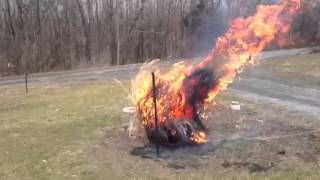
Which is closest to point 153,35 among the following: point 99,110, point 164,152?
point 99,110

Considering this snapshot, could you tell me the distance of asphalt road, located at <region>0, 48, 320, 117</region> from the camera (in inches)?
461

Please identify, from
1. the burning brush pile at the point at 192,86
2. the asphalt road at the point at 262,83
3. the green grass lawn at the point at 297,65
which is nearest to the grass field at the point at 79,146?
the burning brush pile at the point at 192,86

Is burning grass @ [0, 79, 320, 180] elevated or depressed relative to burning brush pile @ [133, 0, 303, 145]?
depressed

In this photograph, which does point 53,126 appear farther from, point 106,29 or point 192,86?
point 106,29

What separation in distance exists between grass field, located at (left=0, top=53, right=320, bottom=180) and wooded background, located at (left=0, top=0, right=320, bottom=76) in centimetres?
553

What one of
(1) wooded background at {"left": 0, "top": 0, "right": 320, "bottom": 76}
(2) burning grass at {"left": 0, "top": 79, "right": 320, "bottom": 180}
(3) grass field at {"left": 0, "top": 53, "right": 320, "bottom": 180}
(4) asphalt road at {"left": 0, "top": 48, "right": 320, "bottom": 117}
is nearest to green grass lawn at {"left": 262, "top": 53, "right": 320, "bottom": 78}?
(4) asphalt road at {"left": 0, "top": 48, "right": 320, "bottom": 117}

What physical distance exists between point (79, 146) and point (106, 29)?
11.5m

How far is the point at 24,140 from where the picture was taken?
9023mm

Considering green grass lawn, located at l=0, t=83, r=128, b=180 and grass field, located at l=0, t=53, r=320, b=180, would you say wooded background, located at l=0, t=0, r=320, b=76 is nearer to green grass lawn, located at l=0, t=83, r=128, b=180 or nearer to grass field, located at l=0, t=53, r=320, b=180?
green grass lawn, located at l=0, t=83, r=128, b=180

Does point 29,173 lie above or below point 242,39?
below

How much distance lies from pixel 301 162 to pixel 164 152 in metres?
1.96

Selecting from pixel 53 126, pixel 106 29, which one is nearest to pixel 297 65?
pixel 106 29

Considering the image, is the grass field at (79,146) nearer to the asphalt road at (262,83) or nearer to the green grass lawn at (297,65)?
the asphalt road at (262,83)

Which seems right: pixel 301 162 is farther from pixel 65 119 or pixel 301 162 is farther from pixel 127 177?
pixel 65 119
